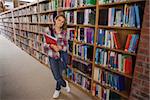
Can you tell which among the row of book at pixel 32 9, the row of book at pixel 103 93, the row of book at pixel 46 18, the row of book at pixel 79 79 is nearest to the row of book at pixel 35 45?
the row of book at pixel 46 18

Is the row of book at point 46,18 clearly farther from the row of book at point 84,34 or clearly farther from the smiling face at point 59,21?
the smiling face at point 59,21

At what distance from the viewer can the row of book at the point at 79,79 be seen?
2739 millimetres

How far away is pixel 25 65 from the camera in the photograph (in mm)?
4352

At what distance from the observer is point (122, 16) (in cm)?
193

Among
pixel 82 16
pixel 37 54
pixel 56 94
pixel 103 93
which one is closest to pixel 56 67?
pixel 56 94

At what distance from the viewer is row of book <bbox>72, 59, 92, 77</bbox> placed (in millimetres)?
2646

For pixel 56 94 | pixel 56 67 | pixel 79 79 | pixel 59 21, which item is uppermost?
pixel 59 21

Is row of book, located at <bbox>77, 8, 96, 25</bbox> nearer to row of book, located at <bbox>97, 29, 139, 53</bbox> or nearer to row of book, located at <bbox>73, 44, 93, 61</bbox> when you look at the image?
row of book, located at <bbox>97, 29, 139, 53</bbox>

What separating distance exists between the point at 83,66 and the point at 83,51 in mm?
275

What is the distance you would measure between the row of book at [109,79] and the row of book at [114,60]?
0.11 meters

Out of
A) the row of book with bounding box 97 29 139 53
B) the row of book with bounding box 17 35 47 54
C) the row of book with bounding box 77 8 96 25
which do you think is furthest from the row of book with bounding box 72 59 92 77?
the row of book with bounding box 17 35 47 54

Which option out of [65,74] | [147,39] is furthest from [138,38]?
[65,74]

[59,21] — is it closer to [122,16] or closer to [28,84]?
[122,16]

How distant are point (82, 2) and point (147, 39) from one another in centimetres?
139
